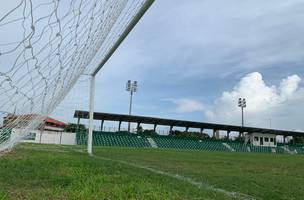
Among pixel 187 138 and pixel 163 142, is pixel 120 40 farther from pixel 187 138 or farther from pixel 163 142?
pixel 187 138

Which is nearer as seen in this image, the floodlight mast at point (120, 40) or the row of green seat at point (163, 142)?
the floodlight mast at point (120, 40)

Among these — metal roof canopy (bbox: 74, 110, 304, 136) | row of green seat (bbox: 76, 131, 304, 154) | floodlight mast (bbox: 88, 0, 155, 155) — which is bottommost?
row of green seat (bbox: 76, 131, 304, 154)

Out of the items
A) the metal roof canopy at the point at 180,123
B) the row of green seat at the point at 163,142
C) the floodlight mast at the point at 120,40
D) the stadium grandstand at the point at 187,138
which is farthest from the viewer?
the metal roof canopy at the point at 180,123

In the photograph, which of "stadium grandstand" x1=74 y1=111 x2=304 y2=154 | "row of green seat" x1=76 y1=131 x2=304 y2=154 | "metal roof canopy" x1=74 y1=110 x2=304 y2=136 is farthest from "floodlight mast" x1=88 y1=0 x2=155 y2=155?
"metal roof canopy" x1=74 y1=110 x2=304 y2=136

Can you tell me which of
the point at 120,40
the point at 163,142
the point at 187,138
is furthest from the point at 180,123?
the point at 120,40

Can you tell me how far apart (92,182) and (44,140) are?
40.4 m

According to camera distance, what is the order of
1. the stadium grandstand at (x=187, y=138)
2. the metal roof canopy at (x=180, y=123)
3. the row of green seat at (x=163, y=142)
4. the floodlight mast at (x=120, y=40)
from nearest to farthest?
1. the floodlight mast at (x=120, y=40)
2. the row of green seat at (x=163, y=142)
3. the stadium grandstand at (x=187, y=138)
4. the metal roof canopy at (x=180, y=123)

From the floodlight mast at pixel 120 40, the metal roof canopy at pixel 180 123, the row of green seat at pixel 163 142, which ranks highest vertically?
the metal roof canopy at pixel 180 123

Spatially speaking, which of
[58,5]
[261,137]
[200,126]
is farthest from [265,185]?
[261,137]

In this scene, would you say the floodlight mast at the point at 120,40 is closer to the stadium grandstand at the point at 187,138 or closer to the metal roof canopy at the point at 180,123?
the stadium grandstand at the point at 187,138

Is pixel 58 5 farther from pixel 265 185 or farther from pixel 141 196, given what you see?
pixel 265 185

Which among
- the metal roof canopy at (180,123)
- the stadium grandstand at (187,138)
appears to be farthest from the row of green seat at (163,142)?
the metal roof canopy at (180,123)

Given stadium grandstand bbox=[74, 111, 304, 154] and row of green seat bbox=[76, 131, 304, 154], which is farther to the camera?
stadium grandstand bbox=[74, 111, 304, 154]

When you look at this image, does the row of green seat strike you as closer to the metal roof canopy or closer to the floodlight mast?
the metal roof canopy
